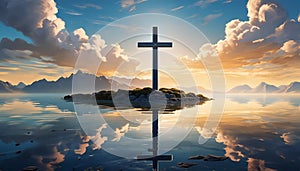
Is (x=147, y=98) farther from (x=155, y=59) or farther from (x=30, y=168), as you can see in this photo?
(x=30, y=168)

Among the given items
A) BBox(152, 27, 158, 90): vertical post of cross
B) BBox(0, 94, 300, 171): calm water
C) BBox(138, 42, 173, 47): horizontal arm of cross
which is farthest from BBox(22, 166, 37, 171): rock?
BBox(152, 27, 158, 90): vertical post of cross

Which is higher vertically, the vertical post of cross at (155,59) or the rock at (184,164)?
the vertical post of cross at (155,59)

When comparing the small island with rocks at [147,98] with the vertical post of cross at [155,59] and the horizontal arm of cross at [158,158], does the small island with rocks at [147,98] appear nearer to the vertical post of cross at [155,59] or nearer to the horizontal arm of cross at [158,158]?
the vertical post of cross at [155,59]

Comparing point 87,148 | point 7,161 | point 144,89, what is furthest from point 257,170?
point 144,89

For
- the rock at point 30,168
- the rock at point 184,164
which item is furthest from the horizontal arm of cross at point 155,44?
the rock at point 30,168

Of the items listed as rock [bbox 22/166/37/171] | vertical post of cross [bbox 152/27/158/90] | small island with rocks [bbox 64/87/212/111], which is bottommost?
rock [bbox 22/166/37/171]

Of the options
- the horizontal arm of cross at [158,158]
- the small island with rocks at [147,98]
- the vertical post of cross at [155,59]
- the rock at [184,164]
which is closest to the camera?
the rock at [184,164]

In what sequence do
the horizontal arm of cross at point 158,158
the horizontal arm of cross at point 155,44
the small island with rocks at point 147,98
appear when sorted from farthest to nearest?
the small island with rocks at point 147,98 → the horizontal arm of cross at point 155,44 → the horizontal arm of cross at point 158,158

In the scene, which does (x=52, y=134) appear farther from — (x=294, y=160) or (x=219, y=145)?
(x=294, y=160)

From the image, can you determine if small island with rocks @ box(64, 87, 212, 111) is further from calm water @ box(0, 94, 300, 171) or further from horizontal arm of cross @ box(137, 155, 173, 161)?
horizontal arm of cross @ box(137, 155, 173, 161)

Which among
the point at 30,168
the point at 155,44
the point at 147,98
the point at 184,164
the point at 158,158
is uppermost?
the point at 155,44

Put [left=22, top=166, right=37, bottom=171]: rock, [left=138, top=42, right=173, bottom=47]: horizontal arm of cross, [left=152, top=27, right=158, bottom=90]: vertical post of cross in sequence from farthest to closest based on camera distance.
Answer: [left=152, top=27, right=158, bottom=90]: vertical post of cross
[left=138, top=42, right=173, bottom=47]: horizontal arm of cross
[left=22, top=166, right=37, bottom=171]: rock

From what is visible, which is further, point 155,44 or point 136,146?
point 155,44

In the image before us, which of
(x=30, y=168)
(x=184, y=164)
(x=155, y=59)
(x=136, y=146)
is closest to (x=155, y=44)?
(x=155, y=59)
